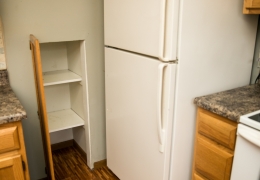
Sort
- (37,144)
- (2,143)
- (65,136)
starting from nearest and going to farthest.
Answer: (2,143), (37,144), (65,136)

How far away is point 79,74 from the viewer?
2252 millimetres

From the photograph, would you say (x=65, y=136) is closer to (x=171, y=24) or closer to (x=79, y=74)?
(x=79, y=74)

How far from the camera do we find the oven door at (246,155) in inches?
47.8

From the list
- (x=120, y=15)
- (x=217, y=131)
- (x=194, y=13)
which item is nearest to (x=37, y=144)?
(x=120, y=15)

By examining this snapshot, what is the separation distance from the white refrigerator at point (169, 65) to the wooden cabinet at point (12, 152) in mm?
737

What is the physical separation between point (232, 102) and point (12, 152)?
4.10 feet

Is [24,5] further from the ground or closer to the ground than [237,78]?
further from the ground

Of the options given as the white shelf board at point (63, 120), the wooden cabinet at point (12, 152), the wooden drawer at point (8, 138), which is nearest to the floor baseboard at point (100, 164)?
the white shelf board at point (63, 120)

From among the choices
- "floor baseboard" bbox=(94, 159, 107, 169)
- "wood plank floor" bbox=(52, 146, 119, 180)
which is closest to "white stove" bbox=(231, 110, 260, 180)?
"wood plank floor" bbox=(52, 146, 119, 180)

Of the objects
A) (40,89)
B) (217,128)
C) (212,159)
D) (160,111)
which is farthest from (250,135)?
→ (40,89)

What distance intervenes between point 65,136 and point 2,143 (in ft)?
4.64

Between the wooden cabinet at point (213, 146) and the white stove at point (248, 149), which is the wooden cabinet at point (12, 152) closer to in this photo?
the wooden cabinet at point (213, 146)

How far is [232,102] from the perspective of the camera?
1.45 meters

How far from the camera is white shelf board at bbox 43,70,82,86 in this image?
7.00 ft
